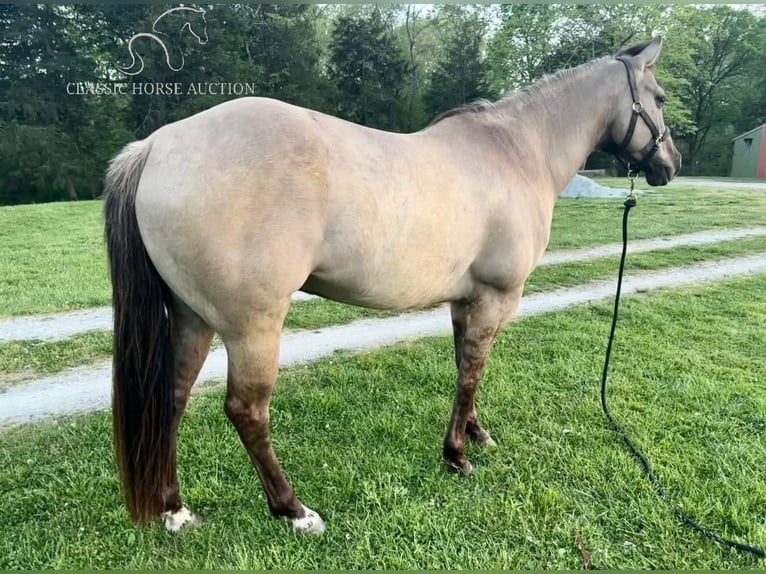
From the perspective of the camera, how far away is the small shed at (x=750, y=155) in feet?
96.0

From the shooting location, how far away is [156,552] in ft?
6.85

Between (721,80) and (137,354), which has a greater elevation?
(721,80)

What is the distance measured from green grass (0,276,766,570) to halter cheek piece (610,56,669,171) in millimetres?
1672

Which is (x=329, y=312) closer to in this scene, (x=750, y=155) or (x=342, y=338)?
(x=342, y=338)

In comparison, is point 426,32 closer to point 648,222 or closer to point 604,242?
point 648,222

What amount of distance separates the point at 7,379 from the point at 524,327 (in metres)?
4.54

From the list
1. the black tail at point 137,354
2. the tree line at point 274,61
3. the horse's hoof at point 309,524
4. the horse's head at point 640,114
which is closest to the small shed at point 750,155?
the tree line at point 274,61

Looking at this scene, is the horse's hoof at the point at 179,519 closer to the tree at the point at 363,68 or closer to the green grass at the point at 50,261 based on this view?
the green grass at the point at 50,261

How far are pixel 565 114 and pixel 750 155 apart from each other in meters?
36.3

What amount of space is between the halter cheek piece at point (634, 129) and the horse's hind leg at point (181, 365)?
2.65 meters

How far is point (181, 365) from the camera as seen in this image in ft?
7.43

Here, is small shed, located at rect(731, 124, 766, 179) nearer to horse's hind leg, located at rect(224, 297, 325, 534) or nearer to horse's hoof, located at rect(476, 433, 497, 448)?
horse's hoof, located at rect(476, 433, 497, 448)

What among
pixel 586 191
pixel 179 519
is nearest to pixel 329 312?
pixel 179 519

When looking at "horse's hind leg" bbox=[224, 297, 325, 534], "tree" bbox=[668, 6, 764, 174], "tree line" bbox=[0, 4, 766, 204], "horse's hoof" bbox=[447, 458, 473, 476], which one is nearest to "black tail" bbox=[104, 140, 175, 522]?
"horse's hind leg" bbox=[224, 297, 325, 534]
